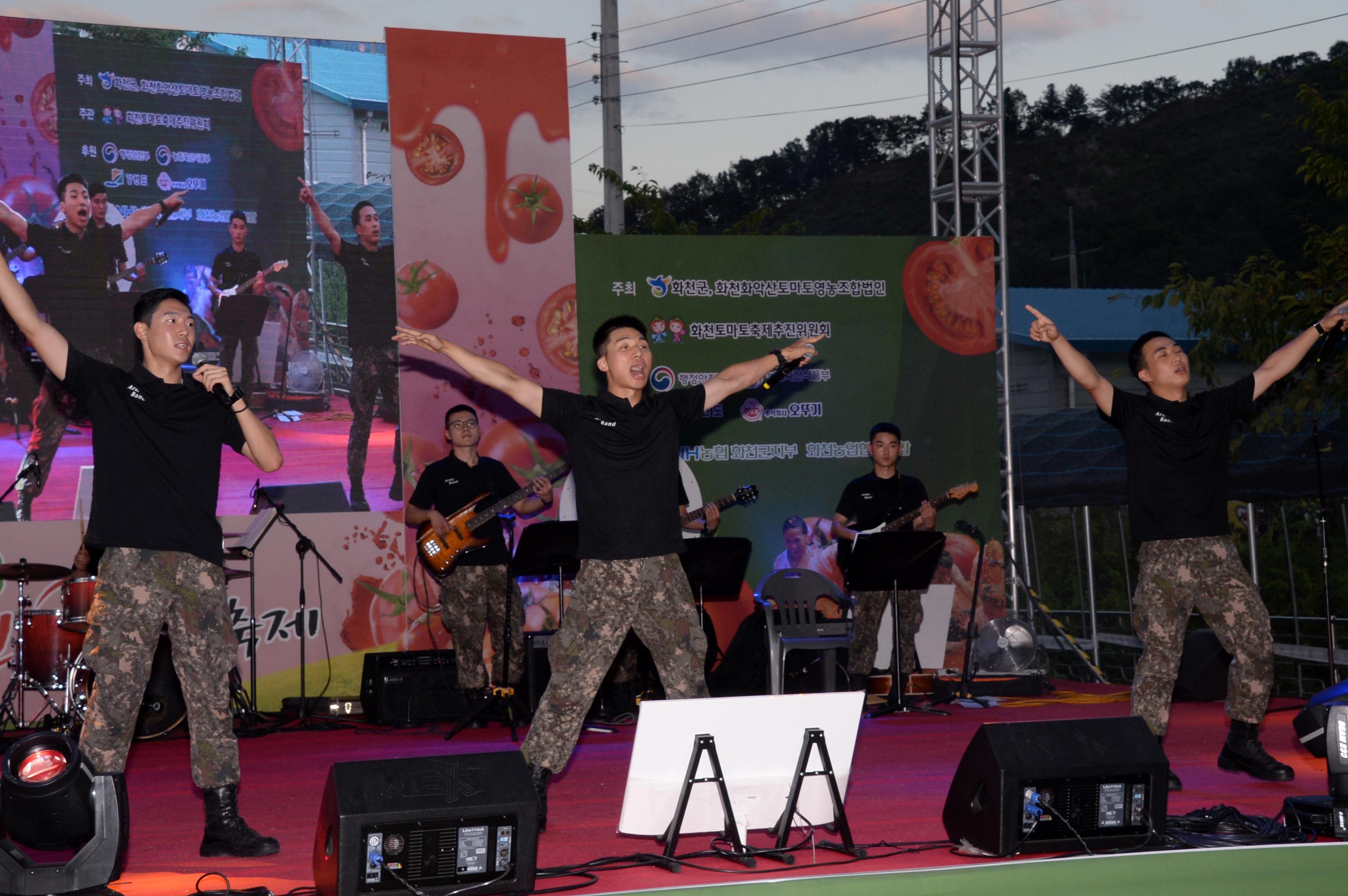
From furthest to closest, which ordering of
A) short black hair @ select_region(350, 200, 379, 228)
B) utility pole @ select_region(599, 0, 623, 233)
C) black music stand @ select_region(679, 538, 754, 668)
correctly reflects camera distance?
utility pole @ select_region(599, 0, 623, 233)
short black hair @ select_region(350, 200, 379, 228)
black music stand @ select_region(679, 538, 754, 668)

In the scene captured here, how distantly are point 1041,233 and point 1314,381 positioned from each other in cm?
2952

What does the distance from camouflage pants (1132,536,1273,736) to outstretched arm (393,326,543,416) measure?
8.52ft

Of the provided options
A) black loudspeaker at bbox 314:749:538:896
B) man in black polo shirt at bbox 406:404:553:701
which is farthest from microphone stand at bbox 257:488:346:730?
black loudspeaker at bbox 314:749:538:896

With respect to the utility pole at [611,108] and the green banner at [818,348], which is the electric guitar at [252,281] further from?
the utility pole at [611,108]

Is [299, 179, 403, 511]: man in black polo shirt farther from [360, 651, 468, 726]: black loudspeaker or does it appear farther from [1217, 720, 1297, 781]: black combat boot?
[1217, 720, 1297, 781]: black combat boot

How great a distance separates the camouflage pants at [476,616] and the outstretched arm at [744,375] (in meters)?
3.60

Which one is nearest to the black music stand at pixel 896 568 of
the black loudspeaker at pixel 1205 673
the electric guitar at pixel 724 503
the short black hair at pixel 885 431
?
the electric guitar at pixel 724 503

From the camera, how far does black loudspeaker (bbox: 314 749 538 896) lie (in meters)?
3.26

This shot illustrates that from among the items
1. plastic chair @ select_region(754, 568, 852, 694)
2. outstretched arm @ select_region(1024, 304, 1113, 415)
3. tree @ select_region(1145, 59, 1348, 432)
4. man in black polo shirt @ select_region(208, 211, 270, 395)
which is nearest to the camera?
outstretched arm @ select_region(1024, 304, 1113, 415)

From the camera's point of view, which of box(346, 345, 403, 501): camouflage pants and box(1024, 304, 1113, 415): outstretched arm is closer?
box(1024, 304, 1113, 415): outstretched arm

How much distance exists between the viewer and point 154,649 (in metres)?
4.05

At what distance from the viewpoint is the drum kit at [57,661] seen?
736cm

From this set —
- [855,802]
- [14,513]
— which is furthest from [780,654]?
[14,513]

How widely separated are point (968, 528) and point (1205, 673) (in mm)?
2181
